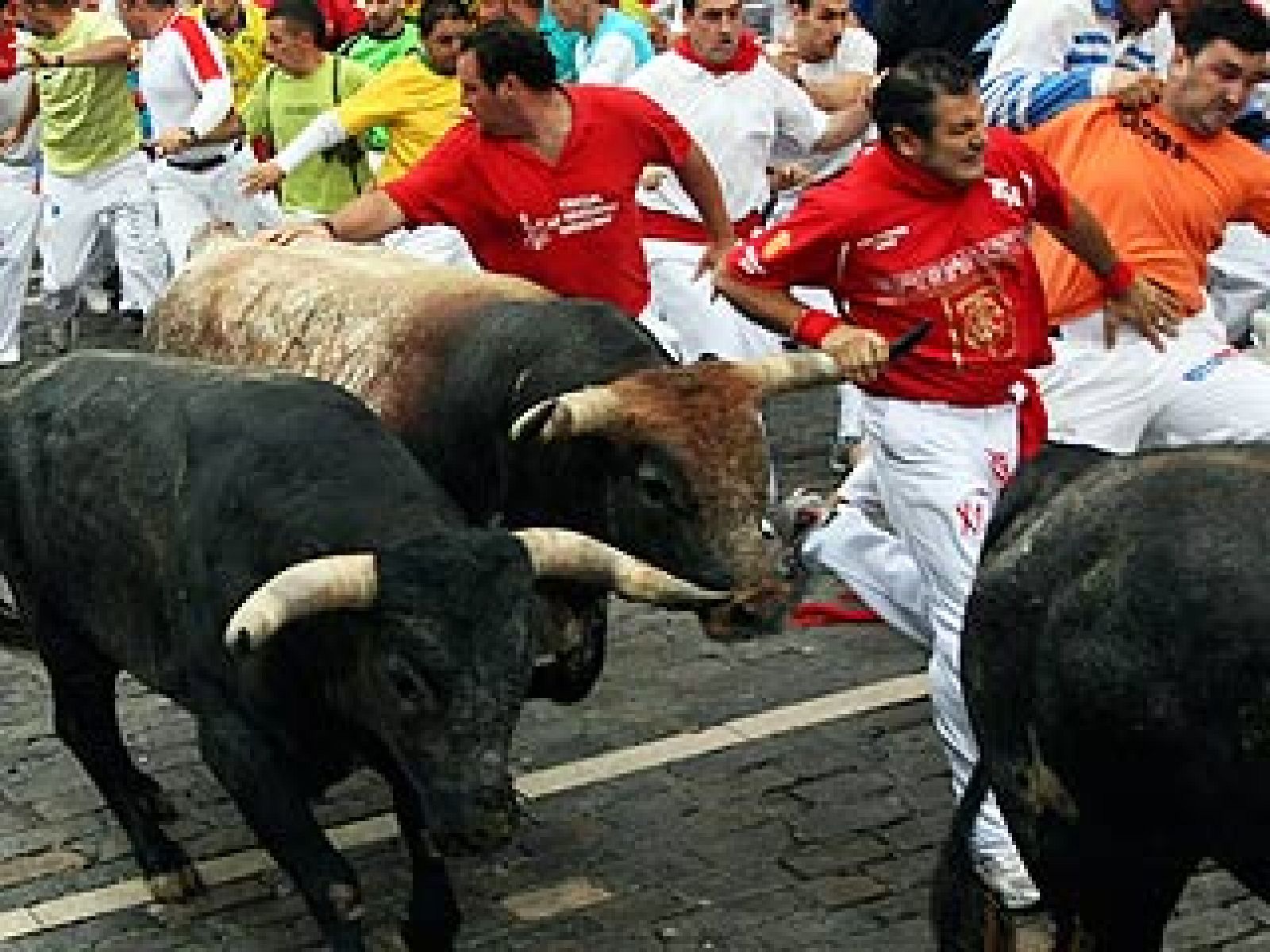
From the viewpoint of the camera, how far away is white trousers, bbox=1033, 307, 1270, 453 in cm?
821

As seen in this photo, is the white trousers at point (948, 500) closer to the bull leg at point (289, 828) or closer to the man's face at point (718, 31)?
the bull leg at point (289, 828)

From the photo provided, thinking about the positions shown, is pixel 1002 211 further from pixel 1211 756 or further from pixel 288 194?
pixel 288 194

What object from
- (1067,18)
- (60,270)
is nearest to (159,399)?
(1067,18)

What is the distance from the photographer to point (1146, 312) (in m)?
7.97

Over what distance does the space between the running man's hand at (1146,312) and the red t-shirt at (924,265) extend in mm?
641

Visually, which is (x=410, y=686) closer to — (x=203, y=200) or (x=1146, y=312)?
(x=1146, y=312)

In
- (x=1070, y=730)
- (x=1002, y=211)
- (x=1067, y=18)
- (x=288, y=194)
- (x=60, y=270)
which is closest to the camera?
(x=1070, y=730)

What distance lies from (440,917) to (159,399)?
5.23ft

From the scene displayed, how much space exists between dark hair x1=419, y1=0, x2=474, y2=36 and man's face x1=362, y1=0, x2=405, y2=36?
2.12 m

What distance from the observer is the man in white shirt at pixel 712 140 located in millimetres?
10867

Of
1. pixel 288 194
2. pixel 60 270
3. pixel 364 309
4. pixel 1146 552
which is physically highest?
pixel 1146 552

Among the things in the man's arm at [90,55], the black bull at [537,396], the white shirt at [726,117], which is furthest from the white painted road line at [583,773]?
the man's arm at [90,55]

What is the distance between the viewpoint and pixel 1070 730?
17.2 feet

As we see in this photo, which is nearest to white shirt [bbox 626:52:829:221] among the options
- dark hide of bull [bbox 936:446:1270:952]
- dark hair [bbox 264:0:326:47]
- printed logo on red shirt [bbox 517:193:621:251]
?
dark hair [bbox 264:0:326:47]
